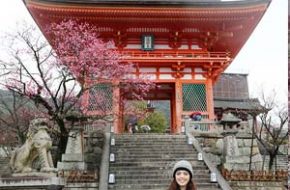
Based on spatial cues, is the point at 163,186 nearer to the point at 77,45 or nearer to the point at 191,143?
the point at 191,143

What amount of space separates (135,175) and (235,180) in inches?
75.0

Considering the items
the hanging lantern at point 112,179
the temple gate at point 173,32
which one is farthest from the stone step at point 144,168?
the temple gate at point 173,32

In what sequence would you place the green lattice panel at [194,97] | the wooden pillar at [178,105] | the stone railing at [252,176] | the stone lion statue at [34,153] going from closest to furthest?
the stone lion statue at [34,153]
the stone railing at [252,176]
the wooden pillar at [178,105]
the green lattice panel at [194,97]

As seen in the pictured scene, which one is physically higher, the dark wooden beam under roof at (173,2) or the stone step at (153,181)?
the dark wooden beam under roof at (173,2)

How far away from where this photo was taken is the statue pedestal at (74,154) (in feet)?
26.8

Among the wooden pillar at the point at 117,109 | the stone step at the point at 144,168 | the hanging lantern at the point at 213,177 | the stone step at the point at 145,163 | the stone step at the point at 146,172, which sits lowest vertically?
the hanging lantern at the point at 213,177

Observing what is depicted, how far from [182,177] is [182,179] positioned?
0.04ft

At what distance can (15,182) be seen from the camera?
15.7 ft

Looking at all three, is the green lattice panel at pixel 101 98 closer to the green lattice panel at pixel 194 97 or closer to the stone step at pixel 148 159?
the green lattice panel at pixel 194 97

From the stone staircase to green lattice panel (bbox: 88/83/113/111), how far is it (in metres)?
1.64

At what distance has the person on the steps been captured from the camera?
2320mm

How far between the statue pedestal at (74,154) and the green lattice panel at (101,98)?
9.84 ft

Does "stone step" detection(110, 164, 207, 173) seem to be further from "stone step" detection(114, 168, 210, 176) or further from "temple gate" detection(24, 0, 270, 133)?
"temple gate" detection(24, 0, 270, 133)

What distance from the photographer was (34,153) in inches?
201
